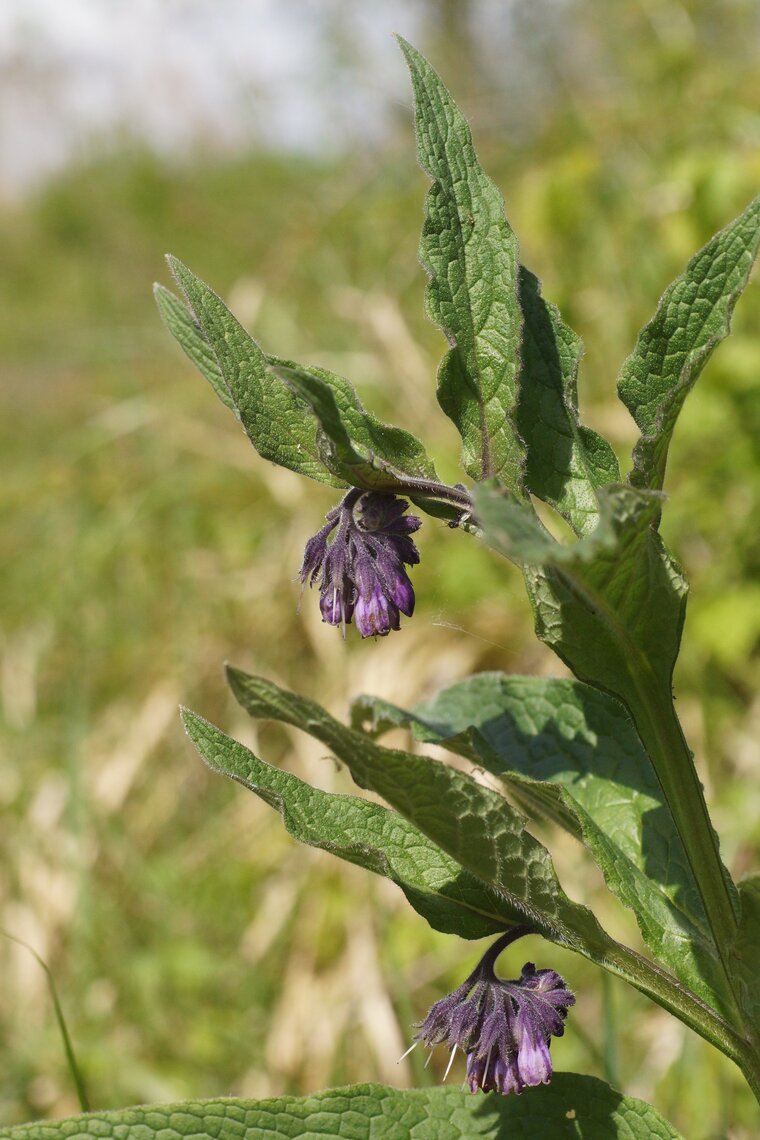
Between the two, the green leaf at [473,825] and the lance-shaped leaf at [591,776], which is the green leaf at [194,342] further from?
the lance-shaped leaf at [591,776]

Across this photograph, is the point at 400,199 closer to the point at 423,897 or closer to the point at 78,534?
Answer: the point at 78,534

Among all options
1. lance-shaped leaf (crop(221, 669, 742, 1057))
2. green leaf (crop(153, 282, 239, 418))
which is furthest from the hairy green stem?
green leaf (crop(153, 282, 239, 418))

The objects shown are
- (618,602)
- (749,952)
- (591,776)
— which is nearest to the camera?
(618,602)

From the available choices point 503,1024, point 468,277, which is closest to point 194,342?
point 468,277

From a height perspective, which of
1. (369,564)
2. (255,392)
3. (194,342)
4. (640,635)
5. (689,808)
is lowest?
(689,808)

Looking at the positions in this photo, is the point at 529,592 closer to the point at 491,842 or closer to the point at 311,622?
the point at 491,842

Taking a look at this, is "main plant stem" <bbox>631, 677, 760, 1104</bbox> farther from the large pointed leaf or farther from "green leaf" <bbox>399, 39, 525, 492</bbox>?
"green leaf" <bbox>399, 39, 525, 492</bbox>

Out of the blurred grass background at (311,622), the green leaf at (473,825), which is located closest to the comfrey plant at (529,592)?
the green leaf at (473,825)
